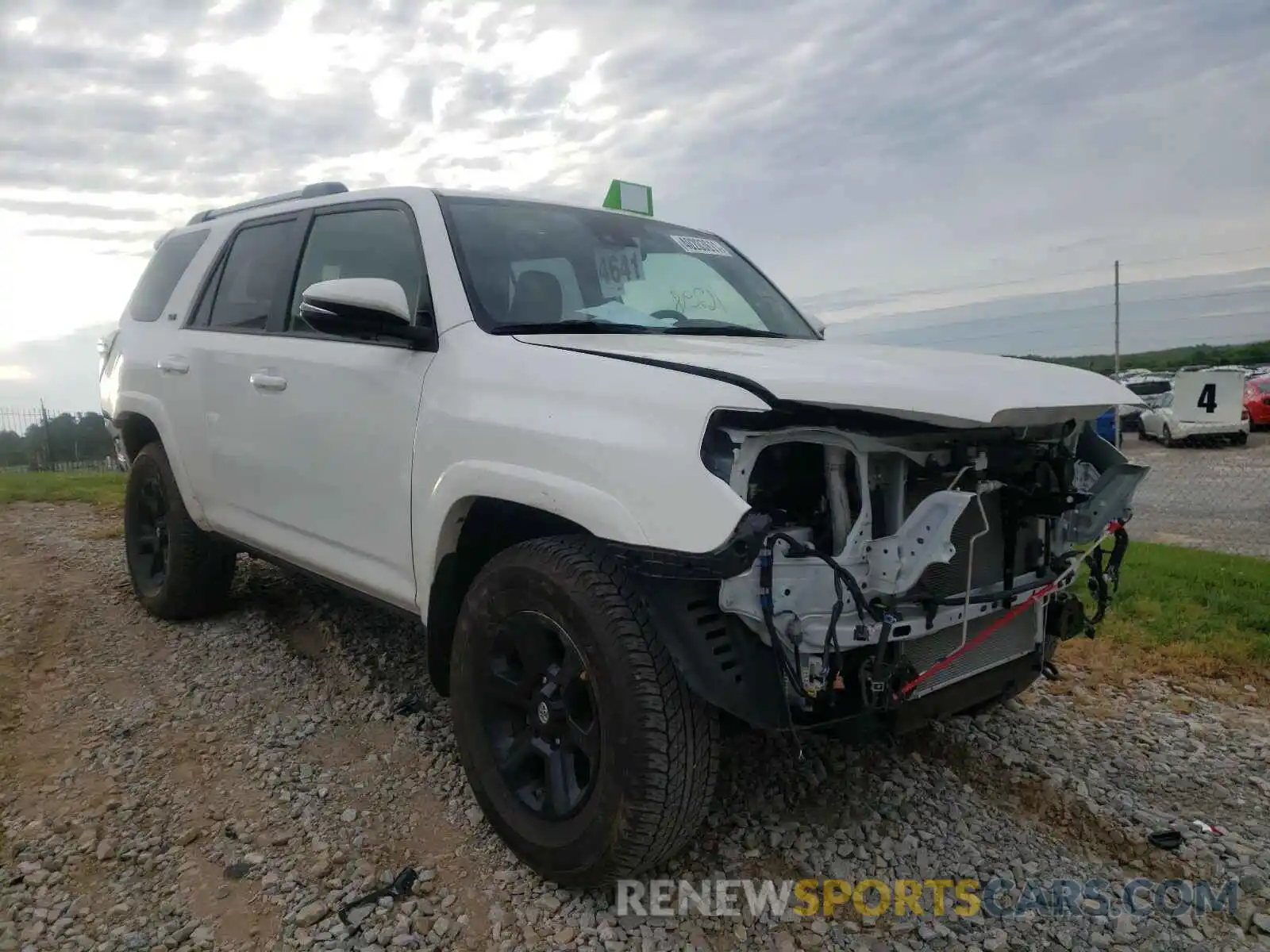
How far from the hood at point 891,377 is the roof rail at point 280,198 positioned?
6.00 ft

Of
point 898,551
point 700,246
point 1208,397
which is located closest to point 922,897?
point 898,551

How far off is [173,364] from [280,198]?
95 centimetres

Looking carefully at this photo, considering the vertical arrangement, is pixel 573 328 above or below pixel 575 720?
above

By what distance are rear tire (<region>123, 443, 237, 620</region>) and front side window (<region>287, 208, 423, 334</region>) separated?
150 centimetres

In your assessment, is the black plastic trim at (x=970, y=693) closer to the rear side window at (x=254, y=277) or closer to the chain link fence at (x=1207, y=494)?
the rear side window at (x=254, y=277)

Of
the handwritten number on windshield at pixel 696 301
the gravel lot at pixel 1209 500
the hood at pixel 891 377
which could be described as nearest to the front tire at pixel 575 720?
the hood at pixel 891 377

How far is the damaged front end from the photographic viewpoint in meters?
2.21

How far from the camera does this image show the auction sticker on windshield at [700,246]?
4004 mm

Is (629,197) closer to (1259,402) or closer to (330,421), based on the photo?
(330,421)

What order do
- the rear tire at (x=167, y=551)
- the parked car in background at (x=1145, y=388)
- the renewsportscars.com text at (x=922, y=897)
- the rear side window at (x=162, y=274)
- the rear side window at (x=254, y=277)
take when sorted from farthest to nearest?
the parked car in background at (x=1145, y=388)
the rear side window at (x=162, y=274)
the rear tire at (x=167, y=551)
the rear side window at (x=254, y=277)
the renewsportscars.com text at (x=922, y=897)

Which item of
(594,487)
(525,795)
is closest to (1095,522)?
(594,487)

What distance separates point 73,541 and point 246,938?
18.1ft

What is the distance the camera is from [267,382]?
3736mm

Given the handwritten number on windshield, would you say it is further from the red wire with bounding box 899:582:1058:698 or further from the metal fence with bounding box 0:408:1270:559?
the metal fence with bounding box 0:408:1270:559
